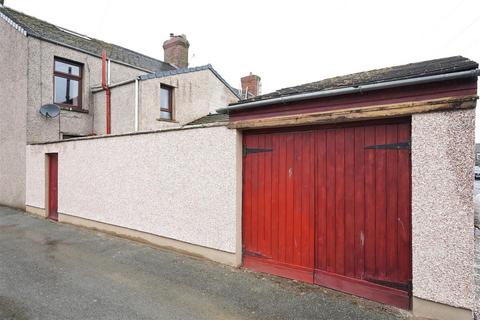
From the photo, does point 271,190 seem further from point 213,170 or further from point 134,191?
point 134,191

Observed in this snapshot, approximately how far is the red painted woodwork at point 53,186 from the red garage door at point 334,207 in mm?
7586

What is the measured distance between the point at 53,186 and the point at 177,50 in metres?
10.7

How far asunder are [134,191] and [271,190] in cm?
357

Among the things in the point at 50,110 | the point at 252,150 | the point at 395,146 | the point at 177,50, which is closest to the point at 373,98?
the point at 395,146

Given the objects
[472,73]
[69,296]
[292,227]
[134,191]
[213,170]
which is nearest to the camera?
[472,73]

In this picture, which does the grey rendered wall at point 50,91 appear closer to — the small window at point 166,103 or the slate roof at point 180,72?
the small window at point 166,103

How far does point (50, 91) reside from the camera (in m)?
11.0

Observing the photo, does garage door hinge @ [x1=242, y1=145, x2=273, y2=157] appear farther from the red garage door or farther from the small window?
the small window

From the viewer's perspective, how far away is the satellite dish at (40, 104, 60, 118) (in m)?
10.6

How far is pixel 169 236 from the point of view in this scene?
5.99 metres

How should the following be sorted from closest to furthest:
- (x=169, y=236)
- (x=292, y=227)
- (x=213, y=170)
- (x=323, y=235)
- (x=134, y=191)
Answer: (x=323, y=235)
(x=292, y=227)
(x=213, y=170)
(x=169, y=236)
(x=134, y=191)

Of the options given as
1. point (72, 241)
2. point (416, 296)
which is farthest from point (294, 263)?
point (72, 241)

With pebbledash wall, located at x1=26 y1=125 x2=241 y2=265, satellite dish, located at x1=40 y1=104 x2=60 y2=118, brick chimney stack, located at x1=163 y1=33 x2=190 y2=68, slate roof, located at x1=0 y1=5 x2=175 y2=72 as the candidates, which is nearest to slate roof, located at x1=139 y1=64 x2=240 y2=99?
slate roof, located at x1=0 y1=5 x2=175 y2=72

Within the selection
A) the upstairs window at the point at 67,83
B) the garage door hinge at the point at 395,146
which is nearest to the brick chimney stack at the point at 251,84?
the upstairs window at the point at 67,83
